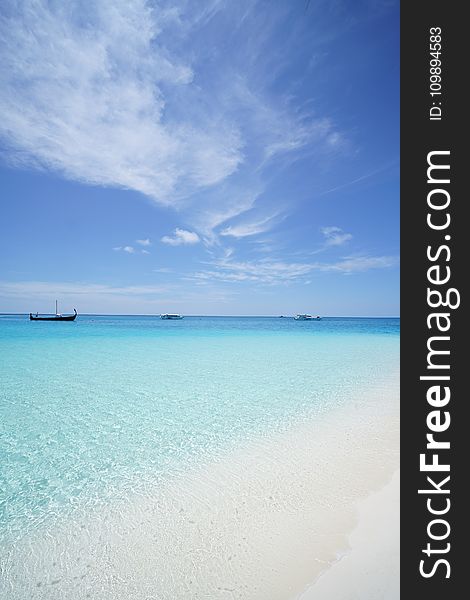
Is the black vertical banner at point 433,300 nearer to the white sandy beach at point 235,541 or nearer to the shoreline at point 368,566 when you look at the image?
the shoreline at point 368,566

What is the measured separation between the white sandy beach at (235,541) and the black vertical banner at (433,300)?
2.54 feet

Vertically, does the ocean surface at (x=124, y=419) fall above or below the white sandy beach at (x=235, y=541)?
below

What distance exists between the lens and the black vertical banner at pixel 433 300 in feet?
6.62

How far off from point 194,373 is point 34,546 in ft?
31.0

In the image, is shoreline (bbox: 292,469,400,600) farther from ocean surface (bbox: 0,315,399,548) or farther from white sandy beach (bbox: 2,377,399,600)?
ocean surface (bbox: 0,315,399,548)

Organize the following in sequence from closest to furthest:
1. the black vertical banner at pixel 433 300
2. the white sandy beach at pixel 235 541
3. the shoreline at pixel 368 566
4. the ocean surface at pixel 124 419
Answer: the black vertical banner at pixel 433 300 < the shoreline at pixel 368 566 < the white sandy beach at pixel 235 541 < the ocean surface at pixel 124 419

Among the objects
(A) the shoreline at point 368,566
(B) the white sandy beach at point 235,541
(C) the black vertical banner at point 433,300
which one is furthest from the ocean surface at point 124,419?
(C) the black vertical banner at point 433,300

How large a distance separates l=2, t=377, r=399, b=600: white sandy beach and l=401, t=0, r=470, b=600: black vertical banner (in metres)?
0.78

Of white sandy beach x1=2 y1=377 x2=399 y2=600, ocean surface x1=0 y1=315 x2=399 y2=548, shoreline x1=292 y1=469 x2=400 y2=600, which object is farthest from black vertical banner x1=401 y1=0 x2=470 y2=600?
ocean surface x1=0 y1=315 x2=399 y2=548

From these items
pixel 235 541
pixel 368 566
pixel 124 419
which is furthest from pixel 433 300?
pixel 124 419

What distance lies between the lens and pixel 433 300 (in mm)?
2232

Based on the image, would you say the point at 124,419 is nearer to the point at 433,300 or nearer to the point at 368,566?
the point at 368,566

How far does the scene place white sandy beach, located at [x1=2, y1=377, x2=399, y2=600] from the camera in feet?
8.33

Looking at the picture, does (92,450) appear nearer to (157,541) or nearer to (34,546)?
(34,546)
